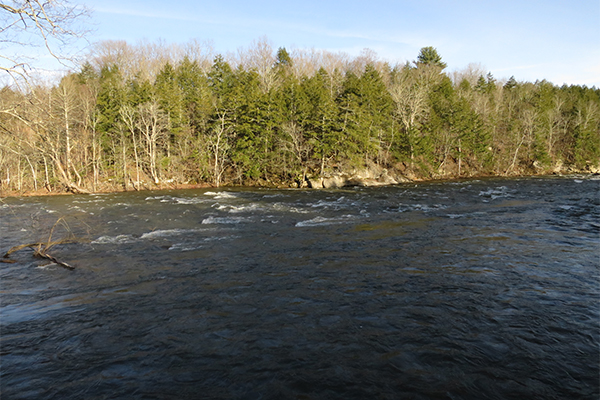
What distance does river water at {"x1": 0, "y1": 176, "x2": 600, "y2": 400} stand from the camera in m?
4.84

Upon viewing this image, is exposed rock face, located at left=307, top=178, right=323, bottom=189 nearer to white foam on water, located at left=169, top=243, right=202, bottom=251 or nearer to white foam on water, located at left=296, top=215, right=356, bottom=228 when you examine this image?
white foam on water, located at left=296, top=215, right=356, bottom=228

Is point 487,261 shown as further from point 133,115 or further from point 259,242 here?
point 133,115

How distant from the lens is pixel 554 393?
4535 millimetres

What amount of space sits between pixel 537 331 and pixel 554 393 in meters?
1.74

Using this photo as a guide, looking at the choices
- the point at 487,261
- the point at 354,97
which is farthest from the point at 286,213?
the point at 354,97

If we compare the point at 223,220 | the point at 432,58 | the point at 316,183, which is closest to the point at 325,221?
the point at 223,220

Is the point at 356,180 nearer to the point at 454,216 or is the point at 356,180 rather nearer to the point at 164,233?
the point at 454,216

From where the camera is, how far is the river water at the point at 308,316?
Answer: 4.84 metres

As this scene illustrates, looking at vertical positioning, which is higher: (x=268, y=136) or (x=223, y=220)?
(x=268, y=136)

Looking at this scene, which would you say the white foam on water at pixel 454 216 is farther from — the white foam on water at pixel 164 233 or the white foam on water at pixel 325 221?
the white foam on water at pixel 164 233

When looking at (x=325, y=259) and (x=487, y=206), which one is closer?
(x=325, y=259)

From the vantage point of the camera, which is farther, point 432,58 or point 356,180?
point 432,58

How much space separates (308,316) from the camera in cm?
681

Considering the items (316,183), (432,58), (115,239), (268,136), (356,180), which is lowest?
(115,239)
